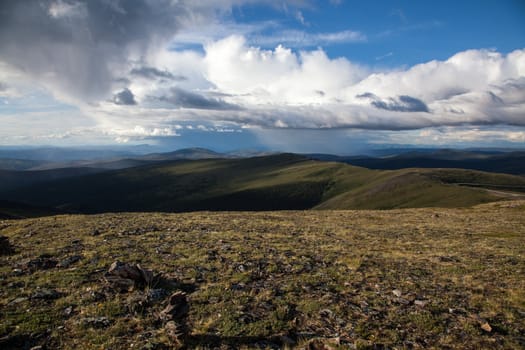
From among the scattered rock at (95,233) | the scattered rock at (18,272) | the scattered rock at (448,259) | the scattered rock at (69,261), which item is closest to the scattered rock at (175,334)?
the scattered rock at (69,261)

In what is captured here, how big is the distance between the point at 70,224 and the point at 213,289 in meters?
25.0

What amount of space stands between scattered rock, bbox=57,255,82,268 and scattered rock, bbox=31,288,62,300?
4011 mm

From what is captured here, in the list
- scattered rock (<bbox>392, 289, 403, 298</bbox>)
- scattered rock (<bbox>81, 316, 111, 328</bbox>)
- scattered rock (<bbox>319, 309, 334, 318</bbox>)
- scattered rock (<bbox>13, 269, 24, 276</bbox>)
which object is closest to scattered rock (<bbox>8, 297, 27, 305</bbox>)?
scattered rock (<bbox>81, 316, 111, 328</bbox>)

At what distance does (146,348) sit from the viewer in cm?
916

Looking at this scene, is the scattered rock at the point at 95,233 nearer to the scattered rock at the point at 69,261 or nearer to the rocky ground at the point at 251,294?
the rocky ground at the point at 251,294

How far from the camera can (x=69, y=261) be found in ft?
57.0

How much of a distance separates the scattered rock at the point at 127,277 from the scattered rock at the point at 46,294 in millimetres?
1976

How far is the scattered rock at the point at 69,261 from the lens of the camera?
16.8 meters

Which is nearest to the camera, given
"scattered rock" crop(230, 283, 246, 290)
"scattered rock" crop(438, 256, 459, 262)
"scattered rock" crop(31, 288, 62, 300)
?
"scattered rock" crop(31, 288, 62, 300)

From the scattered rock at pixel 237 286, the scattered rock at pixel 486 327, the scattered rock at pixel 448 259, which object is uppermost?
the scattered rock at pixel 486 327

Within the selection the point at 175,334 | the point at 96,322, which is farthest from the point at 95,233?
the point at 175,334

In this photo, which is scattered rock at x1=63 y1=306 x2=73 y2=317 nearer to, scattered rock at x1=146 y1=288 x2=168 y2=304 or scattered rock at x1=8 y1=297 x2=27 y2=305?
scattered rock at x1=8 y1=297 x2=27 y2=305

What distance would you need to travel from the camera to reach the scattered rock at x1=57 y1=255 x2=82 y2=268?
16.8 metres

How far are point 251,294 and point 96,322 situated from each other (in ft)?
21.1
